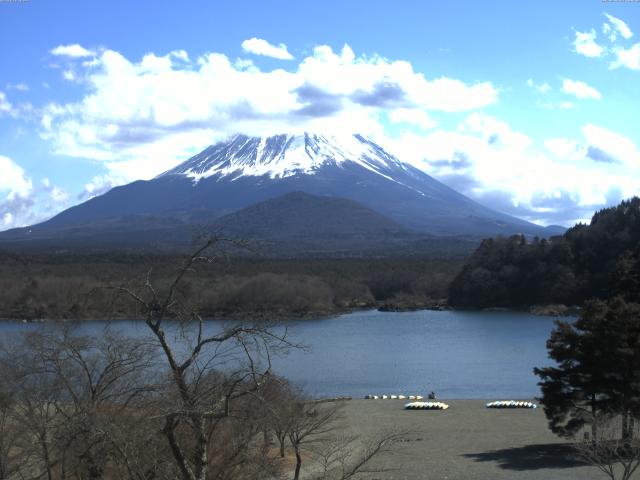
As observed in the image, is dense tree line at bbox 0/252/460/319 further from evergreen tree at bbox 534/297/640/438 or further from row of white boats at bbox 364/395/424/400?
evergreen tree at bbox 534/297/640/438

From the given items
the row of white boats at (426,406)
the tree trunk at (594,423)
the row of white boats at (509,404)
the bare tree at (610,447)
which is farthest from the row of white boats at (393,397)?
the bare tree at (610,447)

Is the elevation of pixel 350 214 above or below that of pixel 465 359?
above

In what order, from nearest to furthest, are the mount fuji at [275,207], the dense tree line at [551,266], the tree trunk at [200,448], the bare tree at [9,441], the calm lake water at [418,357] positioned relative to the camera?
the tree trunk at [200,448], the bare tree at [9,441], the calm lake water at [418,357], the dense tree line at [551,266], the mount fuji at [275,207]

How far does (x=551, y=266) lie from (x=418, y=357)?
3100cm

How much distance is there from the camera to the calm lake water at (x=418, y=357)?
30.1 meters

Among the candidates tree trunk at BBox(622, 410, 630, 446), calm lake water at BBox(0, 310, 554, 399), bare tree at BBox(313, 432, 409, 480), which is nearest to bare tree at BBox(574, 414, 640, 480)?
tree trunk at BBox(622, 410, 630, 446)

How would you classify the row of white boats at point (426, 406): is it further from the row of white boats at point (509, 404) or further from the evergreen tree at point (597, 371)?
the evergreen tree at point (597, 371)

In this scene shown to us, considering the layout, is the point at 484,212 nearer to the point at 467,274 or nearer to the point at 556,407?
the point at 467,274

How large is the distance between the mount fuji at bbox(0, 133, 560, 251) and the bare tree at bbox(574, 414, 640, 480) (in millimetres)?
101314

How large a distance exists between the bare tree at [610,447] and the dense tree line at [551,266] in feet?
157

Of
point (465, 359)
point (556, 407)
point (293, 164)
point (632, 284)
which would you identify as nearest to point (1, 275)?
point (465, 359)

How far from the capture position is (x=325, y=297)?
220 feet

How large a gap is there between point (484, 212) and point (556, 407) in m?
185

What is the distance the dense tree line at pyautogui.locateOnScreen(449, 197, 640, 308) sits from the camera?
63.8 m
